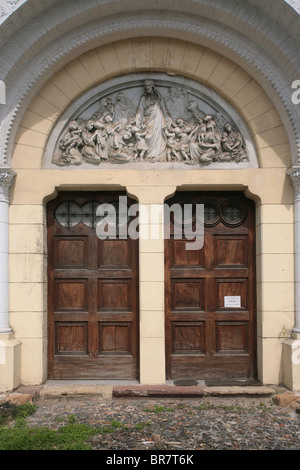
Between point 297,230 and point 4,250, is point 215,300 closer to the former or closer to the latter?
point 297,230

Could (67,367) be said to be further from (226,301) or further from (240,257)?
(240,257)

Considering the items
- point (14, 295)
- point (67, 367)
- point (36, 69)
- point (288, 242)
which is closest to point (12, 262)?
point (14, 295)

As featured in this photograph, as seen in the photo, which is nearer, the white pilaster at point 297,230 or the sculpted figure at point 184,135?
the white pilaster at point 297,230

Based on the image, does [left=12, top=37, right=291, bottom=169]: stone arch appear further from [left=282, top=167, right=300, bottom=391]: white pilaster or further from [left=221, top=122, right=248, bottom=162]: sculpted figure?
[left=282, top=167, right=300, bottom=391]: white pilaster

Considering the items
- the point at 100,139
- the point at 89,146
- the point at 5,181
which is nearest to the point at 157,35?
the point at 100,139

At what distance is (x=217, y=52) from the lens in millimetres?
6148

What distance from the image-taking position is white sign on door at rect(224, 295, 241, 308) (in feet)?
20.9

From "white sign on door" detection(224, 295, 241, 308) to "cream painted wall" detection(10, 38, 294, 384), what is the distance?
346 mm

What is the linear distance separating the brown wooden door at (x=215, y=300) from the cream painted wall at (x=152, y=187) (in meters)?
0.26

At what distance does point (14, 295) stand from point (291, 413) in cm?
411

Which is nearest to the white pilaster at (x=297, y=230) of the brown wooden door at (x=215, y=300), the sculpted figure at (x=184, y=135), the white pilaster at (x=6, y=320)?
the brown wooden door at (x=215, y=300)

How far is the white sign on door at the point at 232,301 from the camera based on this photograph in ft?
20.9

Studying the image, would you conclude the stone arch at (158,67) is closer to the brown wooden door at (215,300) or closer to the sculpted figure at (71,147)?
the sculpted figure at (71,147)

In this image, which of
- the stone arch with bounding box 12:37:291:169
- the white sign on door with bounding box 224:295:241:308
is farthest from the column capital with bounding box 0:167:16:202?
the white sign on door with bounding box 224:295:241:308
